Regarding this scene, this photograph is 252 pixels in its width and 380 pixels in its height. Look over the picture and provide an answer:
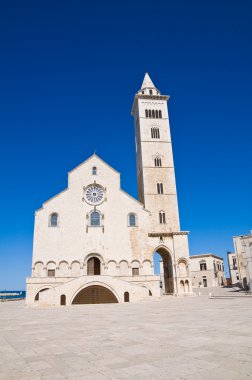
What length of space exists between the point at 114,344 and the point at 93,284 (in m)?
23.9

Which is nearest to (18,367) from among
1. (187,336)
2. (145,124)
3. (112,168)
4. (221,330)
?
(187,336)

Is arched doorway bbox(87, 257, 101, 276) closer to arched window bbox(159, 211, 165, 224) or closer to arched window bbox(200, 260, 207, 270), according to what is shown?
arched window bbox(159, 211, 165, 224)

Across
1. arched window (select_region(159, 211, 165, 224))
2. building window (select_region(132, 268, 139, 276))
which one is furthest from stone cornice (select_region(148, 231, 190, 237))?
building window (select_region(132, 268, 139, 276))

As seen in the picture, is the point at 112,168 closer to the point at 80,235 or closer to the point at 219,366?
the point at 80,235

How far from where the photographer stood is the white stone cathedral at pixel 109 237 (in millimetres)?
35000

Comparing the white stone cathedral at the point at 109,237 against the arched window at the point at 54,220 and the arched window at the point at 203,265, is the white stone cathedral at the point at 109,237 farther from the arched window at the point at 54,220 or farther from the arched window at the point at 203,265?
the arched window at the point at 203,265

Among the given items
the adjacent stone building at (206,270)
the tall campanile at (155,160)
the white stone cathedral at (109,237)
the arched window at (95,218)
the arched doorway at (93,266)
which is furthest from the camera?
the adjacent stone building at (206,270)

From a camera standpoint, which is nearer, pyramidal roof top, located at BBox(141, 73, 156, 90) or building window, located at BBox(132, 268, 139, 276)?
building window, located at BBox(132, 268, 139, 276)

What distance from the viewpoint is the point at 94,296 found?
32.7 metres

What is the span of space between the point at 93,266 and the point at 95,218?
607 centimetres

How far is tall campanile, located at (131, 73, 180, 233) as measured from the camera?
42.8m

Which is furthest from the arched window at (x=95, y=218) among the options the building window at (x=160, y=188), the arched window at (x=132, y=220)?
the building window at (x=160, y=188)

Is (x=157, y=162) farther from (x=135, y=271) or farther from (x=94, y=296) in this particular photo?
(x=94, y=296)

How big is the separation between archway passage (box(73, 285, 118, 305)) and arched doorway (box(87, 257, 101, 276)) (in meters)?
4.58
